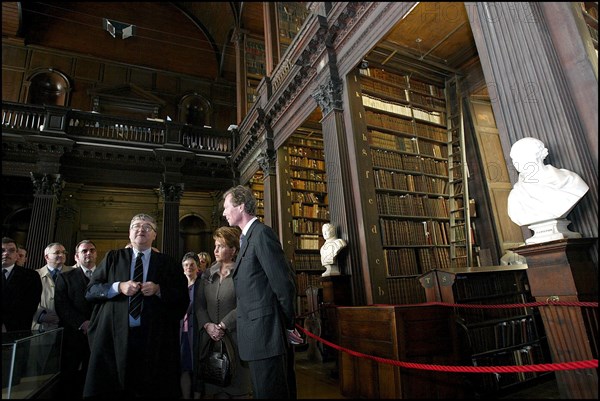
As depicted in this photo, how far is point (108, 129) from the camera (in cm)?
752

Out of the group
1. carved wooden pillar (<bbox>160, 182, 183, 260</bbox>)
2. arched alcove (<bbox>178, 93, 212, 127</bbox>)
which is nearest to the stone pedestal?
carved wooden pillar (<bbox>160, 182, 183, 260</bbox>)

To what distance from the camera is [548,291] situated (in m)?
1.74

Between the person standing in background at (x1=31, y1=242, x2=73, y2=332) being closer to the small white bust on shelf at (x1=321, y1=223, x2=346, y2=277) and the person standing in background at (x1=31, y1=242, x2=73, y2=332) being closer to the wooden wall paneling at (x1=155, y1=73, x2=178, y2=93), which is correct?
the small white bust on shelf at (x1=321, y1=223, x2=346, y2=277)

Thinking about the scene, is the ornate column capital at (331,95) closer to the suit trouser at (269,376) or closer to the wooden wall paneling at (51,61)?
the suit trouser at (269,376)

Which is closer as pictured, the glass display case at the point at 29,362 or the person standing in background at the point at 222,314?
the glass display case at the point at 29,362

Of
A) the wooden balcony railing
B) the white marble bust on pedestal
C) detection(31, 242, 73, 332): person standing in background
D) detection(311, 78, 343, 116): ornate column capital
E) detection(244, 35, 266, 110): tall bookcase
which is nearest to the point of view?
the white marble bust on pedestal

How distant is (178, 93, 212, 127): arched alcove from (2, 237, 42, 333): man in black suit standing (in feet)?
27.5

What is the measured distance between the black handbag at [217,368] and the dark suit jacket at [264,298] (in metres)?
0.28

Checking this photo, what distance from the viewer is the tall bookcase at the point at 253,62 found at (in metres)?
8.36

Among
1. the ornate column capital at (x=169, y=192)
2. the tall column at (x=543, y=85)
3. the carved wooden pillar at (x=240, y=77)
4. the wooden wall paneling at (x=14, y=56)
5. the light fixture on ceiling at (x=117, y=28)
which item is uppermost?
the light fixture on ceiling at (x=117, y=28)

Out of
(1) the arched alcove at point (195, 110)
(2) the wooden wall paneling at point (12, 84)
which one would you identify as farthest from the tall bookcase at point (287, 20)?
(2) the wooden wall paneling at point (12, 84)

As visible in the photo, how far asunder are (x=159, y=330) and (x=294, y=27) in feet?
21.6

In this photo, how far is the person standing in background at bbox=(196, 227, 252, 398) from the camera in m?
1.93

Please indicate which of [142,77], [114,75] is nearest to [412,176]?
[142,77]
